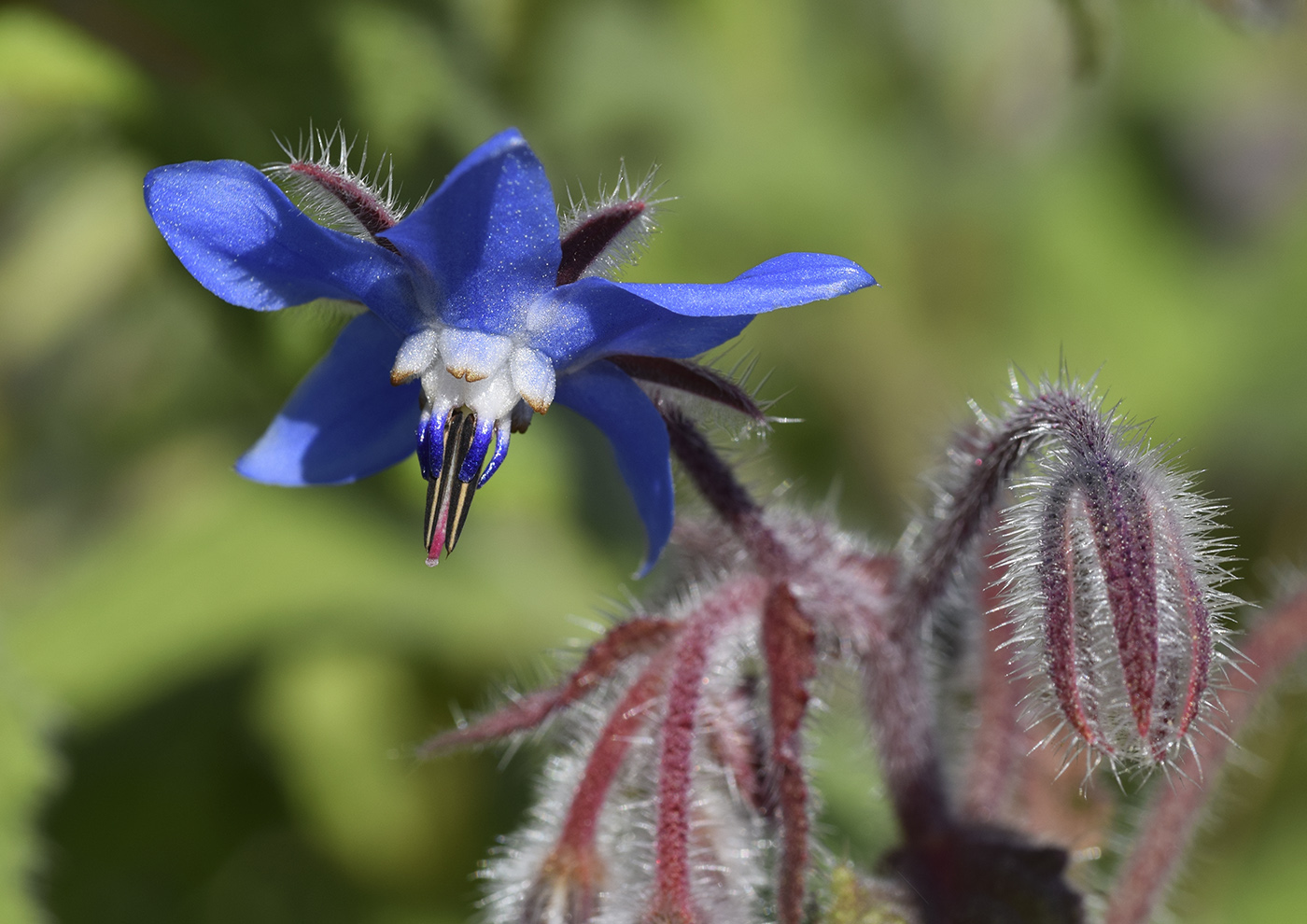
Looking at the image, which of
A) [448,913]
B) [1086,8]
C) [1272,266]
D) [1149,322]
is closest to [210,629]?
[448,913]

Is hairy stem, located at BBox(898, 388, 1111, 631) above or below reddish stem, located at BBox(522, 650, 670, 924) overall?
above

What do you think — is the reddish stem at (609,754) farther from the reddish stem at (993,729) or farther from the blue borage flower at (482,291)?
the reddish stem at (993,729)

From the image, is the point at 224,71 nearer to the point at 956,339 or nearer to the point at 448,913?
the point at 448,913

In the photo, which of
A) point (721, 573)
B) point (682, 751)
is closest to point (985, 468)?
point (721, 573)

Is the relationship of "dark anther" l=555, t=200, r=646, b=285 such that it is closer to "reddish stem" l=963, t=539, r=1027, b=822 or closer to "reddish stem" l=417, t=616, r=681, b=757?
"reddish stem" l=417, t=616, r=681, b=757

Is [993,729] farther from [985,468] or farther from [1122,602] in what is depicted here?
[1122,602]

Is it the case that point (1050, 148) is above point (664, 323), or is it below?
above

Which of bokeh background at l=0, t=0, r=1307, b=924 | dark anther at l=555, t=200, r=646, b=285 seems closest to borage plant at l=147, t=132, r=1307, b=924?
dark anther at l=555, t=200, r=646, b=285
